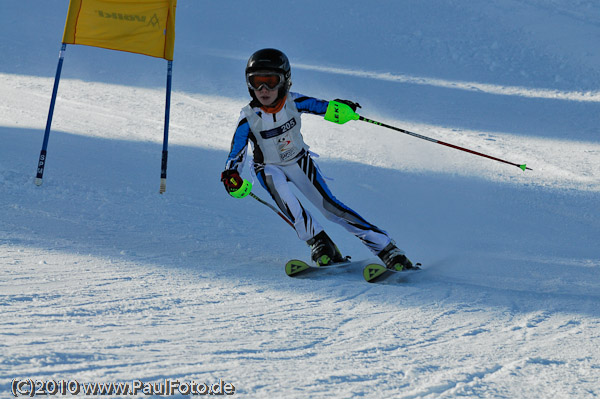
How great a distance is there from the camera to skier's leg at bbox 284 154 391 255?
4520mm

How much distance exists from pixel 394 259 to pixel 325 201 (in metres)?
0.59

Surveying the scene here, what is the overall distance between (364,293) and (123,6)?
134 inches

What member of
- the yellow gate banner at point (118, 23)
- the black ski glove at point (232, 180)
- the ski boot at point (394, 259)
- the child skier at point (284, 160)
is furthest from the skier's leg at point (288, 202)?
the yellow gate banner at point (118, 23)

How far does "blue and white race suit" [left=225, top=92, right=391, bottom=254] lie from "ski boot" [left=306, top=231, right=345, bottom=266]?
46 millimetres

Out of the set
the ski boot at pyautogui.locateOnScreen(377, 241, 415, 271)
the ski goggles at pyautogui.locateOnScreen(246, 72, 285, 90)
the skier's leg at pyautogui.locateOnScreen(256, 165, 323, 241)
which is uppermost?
the ski goggles at pyautogui.locateOnScreen(246, 72, 285, 90)

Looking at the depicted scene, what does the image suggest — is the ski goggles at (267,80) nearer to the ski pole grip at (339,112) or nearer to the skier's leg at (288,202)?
the ski pole grip at (339,112)

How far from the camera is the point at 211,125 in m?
9.06

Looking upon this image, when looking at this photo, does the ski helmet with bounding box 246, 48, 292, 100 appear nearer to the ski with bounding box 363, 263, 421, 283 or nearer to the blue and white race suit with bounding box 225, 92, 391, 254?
the blue and white race suit with bounding box 225, 92, 391, 254

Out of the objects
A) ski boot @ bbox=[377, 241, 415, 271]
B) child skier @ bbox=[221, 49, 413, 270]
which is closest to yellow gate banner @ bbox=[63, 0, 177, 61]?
child skier @ bbox=[221, 49, 413, 270]

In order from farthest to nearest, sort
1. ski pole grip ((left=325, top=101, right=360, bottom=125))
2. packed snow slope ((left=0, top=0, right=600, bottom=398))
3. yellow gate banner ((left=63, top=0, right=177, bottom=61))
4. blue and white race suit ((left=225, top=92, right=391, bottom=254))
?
yellow gate banner ((left=63, top=0, right=177, bottom=61))
ski pole grip ((left=325, top=101, right=360, bottom=125))
blue and white race suit ((left=225, top=92, right=391, bottom=254))
packed snow slope ((left=0, top=0, right=600, bottom=398))

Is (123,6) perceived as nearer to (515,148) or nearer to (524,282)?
(524,282)

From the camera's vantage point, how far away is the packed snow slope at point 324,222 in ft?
8.80

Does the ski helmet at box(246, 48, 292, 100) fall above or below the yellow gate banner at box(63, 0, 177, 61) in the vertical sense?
below

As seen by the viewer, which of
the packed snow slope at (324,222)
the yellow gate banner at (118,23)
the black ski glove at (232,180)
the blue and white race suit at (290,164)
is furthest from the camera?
the yellow gate banner at (118,23)
